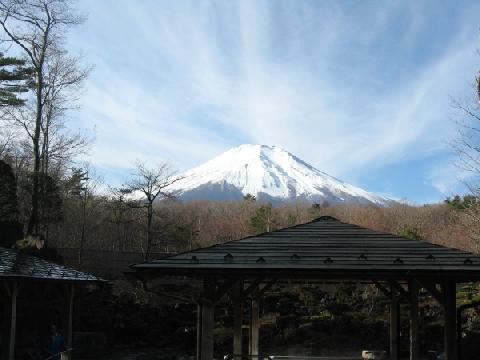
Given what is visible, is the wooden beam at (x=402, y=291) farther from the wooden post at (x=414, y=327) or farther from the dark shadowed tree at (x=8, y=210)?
the dark shadowed tree at (x=8, y=210)

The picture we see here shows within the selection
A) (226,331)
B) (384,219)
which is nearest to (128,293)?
(226,331)

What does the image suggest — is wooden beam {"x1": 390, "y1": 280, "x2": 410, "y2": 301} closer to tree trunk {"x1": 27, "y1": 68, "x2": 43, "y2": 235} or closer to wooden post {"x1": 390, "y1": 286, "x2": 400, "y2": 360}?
wooden post {"x1": 390, "y1": 286, "x2": 400, "y2": 360}

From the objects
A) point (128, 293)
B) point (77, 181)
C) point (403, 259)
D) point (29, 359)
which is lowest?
point (29, 359)

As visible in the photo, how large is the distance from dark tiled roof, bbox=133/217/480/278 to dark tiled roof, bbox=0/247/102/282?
4.48 metres

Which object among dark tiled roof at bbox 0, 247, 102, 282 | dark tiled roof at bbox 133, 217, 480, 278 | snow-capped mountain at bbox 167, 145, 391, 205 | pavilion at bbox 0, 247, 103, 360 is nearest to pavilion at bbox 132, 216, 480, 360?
dark tiled roof at bbox 133, 217, 480, 278

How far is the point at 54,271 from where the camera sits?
45.4ft

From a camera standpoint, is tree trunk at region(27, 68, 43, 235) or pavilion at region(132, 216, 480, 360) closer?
pavilion at region(132, 216, 480, 360)

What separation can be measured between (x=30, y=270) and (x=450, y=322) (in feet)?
29.6

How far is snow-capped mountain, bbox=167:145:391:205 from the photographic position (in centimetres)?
12538

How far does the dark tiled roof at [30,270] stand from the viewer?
1170 centimetres

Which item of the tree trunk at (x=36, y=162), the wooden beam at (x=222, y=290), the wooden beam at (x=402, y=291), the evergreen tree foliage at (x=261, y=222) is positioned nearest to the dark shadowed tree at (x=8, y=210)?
the tree trunk at (x=36, y=162)

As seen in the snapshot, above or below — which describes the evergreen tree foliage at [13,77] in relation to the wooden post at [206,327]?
above

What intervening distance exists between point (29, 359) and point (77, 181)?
51.0 feet

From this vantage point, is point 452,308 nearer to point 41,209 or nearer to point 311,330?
point 311,330
